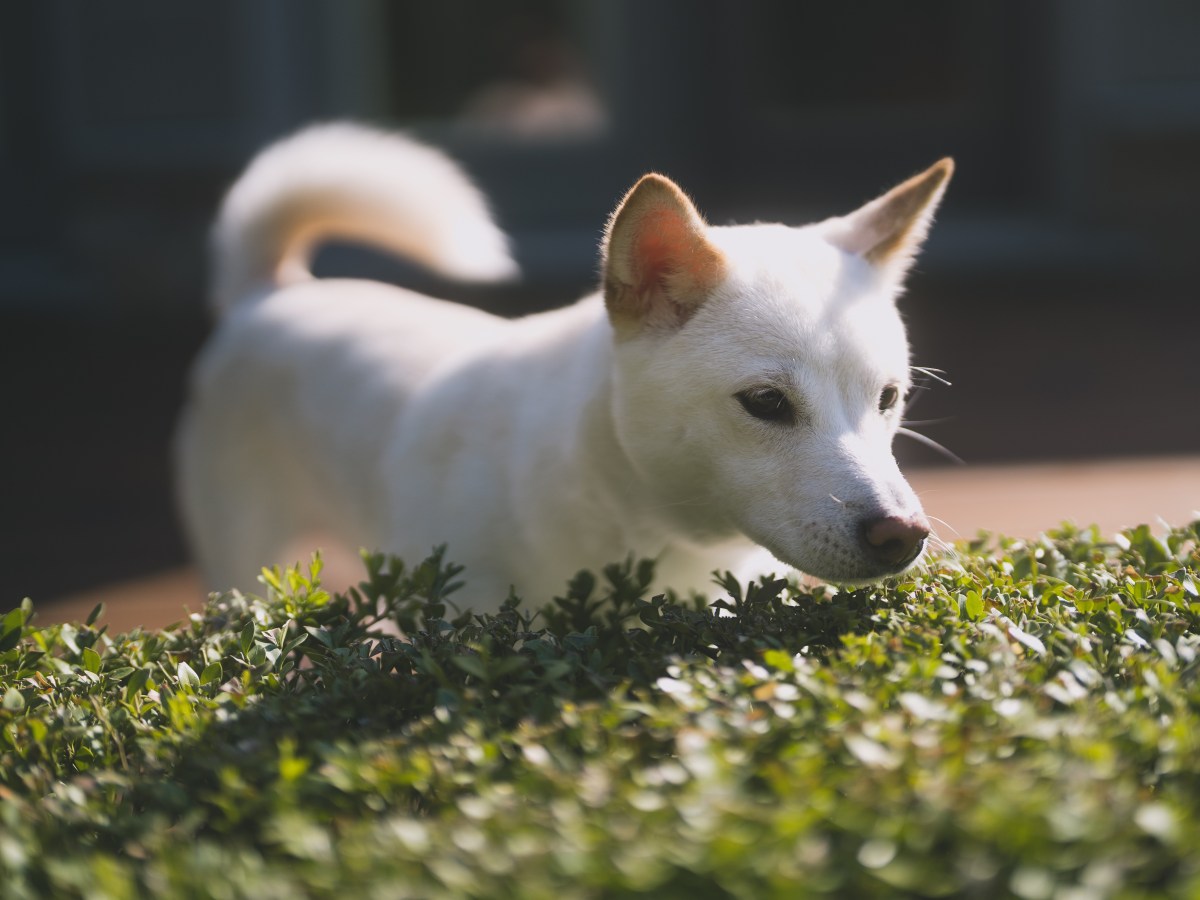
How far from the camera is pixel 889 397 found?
227cm

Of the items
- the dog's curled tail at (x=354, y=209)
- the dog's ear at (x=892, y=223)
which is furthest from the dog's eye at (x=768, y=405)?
the dog's curled tail at (x=354, y=209)

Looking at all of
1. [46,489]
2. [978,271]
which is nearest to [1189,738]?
[46,489]

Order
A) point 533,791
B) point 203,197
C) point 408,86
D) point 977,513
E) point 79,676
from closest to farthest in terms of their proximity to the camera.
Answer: point 533,791 < point 79,676 < point 977,513 < point 203,197 < point 408,86

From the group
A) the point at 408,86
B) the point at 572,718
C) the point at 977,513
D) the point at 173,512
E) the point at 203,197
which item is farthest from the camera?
the point at 408,86

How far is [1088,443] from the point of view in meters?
5.12

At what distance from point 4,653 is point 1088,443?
430 centimetres

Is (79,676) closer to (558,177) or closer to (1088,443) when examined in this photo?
(1088,443)

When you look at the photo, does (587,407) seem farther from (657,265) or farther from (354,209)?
(354,209)

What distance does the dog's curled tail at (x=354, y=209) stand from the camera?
340 cm

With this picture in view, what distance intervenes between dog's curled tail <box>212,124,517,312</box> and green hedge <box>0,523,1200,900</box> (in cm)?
161

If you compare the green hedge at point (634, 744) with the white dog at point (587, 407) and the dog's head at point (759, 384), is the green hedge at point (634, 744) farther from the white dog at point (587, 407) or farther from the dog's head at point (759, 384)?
the white dog at point (587, 407)

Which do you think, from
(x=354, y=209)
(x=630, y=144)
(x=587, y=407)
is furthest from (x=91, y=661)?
(x=630, y=144)

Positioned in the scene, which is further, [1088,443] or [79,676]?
[1088,443]

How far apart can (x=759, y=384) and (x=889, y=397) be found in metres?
0.28
